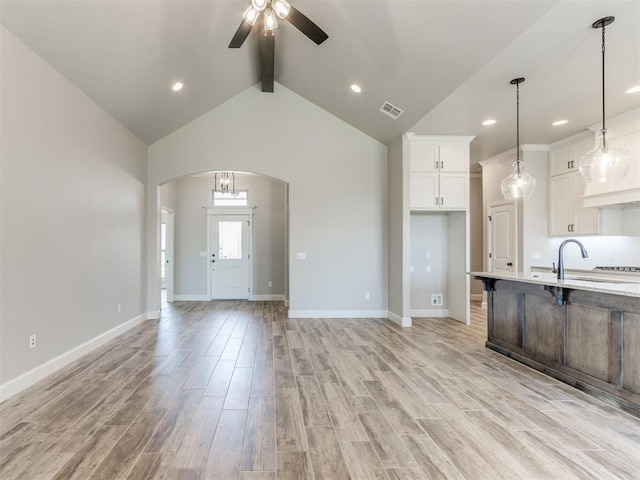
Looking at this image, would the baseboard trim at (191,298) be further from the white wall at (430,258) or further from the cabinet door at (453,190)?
the cabinet door at (453,190)

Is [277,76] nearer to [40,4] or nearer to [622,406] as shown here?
[40,4]

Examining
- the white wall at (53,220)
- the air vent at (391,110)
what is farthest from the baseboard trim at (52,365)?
the air vent at (391,110)

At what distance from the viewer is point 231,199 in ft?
27.3

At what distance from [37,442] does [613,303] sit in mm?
4165

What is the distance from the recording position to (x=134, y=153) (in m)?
5.39

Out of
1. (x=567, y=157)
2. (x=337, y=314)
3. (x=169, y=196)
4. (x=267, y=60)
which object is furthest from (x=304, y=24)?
(x=169, y=196)

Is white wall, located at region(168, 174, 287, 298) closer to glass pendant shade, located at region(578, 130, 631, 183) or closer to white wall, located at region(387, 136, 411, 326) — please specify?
white wall, located at region(387, 136, 411, 326)

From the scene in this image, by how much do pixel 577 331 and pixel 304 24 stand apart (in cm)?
369

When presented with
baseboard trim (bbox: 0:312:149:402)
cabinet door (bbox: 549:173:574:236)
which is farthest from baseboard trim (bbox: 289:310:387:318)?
cabinet door (bbox: 549:173:574:236)

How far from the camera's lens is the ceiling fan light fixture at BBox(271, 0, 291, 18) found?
276cm

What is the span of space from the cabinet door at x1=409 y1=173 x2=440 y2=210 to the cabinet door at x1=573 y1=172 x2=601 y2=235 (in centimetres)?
212

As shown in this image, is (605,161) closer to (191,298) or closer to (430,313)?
(430,313)

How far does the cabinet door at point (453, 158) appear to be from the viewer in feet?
18.4

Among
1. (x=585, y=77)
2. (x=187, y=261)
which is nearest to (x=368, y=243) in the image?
(x=585, y=77)
